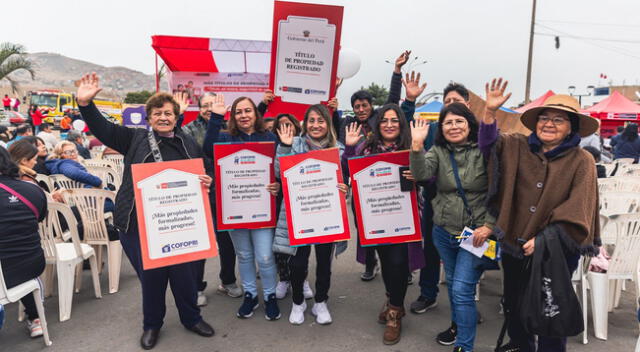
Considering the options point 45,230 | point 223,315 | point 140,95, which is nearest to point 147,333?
point 223,315

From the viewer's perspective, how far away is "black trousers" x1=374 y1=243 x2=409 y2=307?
3.21 meters

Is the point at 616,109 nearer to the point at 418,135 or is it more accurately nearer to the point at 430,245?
the point at 430,245

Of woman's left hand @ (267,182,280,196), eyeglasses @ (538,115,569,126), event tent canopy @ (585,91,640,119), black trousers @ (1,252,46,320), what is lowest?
black trousers @ (1,252,46,320)

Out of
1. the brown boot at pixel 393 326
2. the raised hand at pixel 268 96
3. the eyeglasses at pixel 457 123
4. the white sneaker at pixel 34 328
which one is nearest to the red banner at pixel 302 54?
the raised hand at pixel 268 96

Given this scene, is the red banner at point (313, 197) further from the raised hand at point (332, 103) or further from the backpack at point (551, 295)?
the backpack at point (551, 295)

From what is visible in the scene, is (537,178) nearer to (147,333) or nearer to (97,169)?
(147,333)

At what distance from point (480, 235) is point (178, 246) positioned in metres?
2.13

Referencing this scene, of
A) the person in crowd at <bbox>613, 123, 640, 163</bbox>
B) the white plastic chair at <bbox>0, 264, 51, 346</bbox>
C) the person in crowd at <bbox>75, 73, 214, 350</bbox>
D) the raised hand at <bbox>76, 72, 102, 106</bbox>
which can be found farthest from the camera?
the person in crowd at <bbox>613, 123, 640, 163</bbox>

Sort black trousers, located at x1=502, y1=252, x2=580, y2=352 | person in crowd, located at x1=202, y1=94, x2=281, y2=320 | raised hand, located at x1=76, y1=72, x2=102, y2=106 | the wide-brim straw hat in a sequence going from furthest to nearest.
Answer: person in crowd, located at x1=202, y1=94, x2=281, y2=320 < raised hand, located at x1=76, y1=72, x2=102, y2=106 < black trousers, located at x1=502, y1=252, x2=580, y2=352 < the wide-brim straw hat

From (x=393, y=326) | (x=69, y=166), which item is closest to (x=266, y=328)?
(x=393, y=326)

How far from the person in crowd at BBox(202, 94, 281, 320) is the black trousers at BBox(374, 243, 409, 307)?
1006 mm

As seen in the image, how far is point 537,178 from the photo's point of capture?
2416 millimetres

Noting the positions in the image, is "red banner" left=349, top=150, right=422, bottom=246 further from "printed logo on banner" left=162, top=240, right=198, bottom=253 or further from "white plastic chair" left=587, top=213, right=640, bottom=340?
"white plastic chair" left=587, top=213, right=640, bottom=340

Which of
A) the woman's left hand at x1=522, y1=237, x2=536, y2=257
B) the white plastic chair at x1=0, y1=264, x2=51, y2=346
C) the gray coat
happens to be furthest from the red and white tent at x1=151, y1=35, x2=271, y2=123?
the woman's left hand at x1=522, y1=237, x2=536, y2=257
